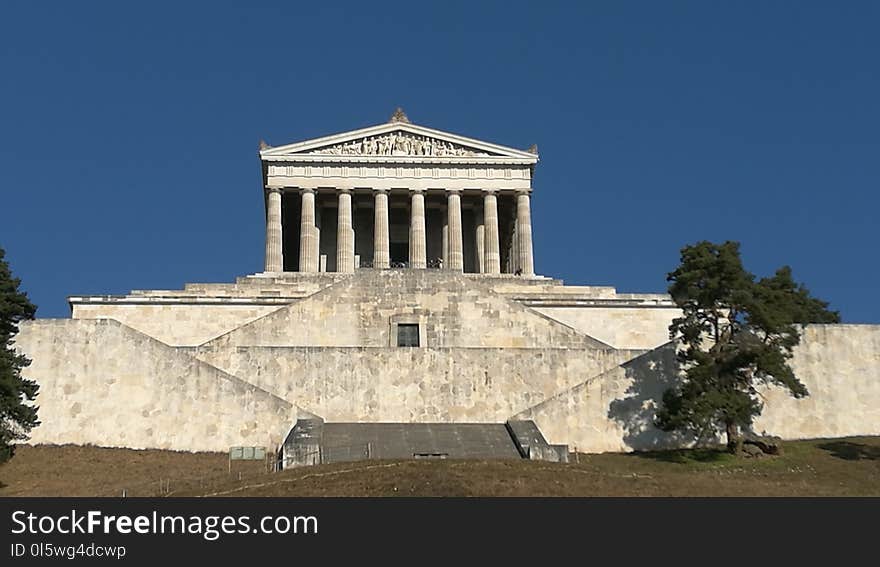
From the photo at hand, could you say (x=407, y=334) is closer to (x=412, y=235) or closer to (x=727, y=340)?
(x=727, y=340)

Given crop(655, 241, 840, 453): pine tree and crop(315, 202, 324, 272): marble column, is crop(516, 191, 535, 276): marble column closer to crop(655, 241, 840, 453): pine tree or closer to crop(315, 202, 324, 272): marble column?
crop(315, 202, 324, 272): marble column

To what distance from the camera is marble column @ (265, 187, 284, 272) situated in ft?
261

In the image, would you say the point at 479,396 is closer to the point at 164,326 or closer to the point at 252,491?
the point at 252,491

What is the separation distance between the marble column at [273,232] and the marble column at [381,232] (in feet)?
21.8

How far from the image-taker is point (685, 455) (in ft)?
146

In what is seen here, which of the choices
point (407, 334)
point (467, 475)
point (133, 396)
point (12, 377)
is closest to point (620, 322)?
point (407, 334)

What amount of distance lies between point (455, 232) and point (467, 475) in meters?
48.9

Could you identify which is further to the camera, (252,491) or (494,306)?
(494,306)

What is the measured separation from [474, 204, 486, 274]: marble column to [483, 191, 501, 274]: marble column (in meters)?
0.42

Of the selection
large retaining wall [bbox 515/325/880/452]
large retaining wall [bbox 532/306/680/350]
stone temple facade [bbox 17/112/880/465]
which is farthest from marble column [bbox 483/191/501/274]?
large retaining wall [bbox 515/325/880/452]

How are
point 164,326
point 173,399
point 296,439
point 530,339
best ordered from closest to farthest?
1. point 296,439
2. point 173,399
3. point 530,339
4. point 164,326
